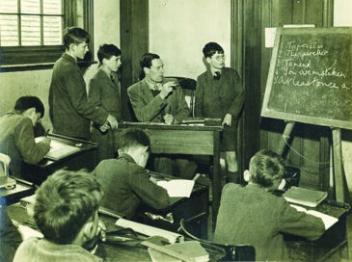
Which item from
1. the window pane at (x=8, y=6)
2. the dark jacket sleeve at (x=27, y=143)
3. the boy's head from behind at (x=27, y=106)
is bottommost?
the dark jacket sleeve at (x=27, y=143)

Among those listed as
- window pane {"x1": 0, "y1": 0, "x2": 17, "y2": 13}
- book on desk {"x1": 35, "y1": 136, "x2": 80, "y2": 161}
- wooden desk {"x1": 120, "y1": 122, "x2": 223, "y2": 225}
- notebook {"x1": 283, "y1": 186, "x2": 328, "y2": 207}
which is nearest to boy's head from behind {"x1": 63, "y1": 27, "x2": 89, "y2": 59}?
window pane {"x1": 0, "y1": 0, "x2": 17, "y2": 13}

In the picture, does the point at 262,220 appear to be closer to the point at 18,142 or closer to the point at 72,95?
the point at 18,142

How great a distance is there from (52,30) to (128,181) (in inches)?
118

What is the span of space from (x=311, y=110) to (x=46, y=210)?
10.3ft

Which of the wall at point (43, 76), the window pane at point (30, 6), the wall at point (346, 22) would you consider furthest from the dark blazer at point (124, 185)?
the window pane at point (30, 6)

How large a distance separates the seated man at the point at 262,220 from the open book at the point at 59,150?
1651 mm

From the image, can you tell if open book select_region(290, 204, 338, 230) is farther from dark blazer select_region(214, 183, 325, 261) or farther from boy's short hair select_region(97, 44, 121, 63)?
boy's short hair select_region(97, 44, 121, 63)

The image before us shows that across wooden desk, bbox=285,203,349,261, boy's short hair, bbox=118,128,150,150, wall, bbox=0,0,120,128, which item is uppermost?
wall, bbox=0,0,120,128

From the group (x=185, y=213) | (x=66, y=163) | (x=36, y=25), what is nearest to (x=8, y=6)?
(x=36, y=25)

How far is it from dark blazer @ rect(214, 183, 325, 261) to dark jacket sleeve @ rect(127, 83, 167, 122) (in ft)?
7.70

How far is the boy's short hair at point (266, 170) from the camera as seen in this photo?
8.73 feet

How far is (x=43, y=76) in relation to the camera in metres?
5.32

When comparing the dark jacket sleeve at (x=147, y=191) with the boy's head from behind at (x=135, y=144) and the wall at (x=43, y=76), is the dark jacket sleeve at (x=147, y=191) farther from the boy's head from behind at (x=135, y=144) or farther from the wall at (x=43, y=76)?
the wall at (x=43, y=76)

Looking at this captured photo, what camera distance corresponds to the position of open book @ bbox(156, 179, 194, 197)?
10.6 feet
